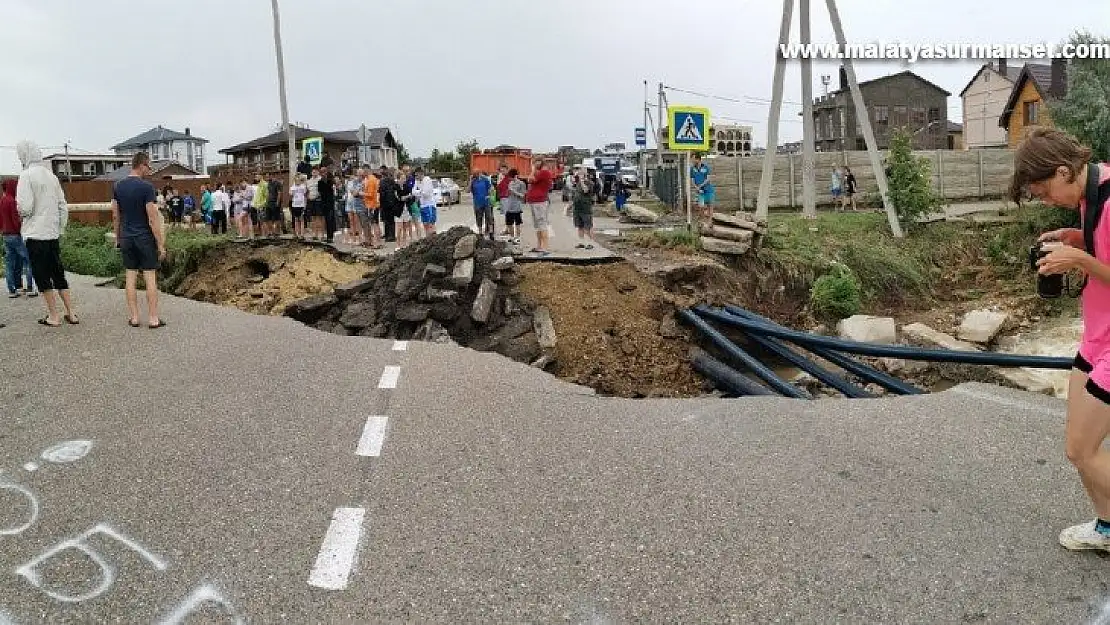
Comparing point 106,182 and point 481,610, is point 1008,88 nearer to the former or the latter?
point 106,182

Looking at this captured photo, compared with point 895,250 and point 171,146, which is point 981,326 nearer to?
point 895,250

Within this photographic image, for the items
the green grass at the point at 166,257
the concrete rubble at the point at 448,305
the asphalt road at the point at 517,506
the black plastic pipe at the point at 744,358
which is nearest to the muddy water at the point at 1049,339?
the black plastic pipe at the point at 744,358

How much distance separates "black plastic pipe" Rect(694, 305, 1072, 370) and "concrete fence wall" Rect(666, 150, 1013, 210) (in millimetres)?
18239

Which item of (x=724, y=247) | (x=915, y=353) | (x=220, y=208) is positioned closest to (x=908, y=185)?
(x=724, y=247)

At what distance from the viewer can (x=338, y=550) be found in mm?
4082

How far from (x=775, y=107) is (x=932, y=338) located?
30.9ft

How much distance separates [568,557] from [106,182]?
4288 centimetres

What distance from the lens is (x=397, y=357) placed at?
29.4 ft

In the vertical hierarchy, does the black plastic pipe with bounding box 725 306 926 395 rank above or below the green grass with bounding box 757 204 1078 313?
below

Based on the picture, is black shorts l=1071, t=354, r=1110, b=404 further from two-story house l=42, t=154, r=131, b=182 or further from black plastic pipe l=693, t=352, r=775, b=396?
two-story house l=42, t=154, r=131, b=182

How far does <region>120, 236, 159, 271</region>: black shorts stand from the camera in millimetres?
9703

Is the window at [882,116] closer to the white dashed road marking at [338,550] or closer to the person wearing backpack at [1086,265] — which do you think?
the person wearing backpack at [1086,265]

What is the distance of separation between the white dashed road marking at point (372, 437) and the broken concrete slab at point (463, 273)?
6221 millimetres

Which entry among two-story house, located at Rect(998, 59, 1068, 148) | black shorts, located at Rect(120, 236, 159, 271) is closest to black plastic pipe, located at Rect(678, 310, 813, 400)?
black shorts, located at Rect(120, 236, 159, 271)
